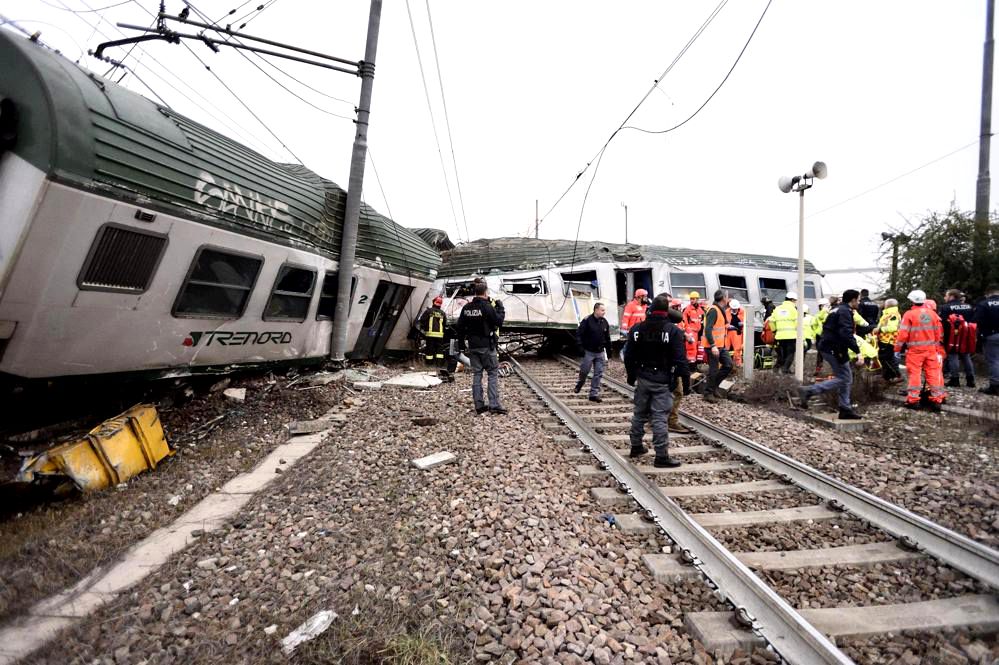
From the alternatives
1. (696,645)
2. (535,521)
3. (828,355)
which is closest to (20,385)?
(535,521)

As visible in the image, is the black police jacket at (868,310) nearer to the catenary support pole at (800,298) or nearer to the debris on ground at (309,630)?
the catenary support pole at (800,298)

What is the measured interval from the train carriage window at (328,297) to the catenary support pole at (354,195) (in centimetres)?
13

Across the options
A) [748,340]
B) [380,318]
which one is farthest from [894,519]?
[380,318]

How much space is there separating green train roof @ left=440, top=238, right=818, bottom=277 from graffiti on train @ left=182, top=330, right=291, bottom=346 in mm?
7649

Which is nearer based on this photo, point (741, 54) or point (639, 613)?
point (639, 613)

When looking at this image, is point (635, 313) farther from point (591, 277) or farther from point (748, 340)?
point (591, 277)

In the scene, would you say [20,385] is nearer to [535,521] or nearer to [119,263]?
[119,263]

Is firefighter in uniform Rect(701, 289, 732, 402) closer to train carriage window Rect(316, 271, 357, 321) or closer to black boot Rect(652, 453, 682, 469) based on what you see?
black boot Rect(652, 453, 682, 469)

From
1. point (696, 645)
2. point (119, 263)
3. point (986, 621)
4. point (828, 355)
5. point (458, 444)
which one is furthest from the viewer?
point (828, 355)

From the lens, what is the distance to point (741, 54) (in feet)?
18.6

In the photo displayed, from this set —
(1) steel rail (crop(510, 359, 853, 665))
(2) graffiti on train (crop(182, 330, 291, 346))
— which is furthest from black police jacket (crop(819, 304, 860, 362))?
(2) graffiti on train (crop(182, 330, 291, 346))

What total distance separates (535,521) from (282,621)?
1.61 meters

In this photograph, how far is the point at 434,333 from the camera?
1116cm

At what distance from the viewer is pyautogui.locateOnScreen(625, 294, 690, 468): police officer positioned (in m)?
4.66
